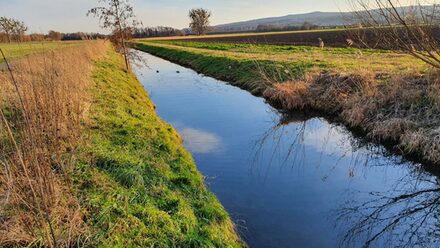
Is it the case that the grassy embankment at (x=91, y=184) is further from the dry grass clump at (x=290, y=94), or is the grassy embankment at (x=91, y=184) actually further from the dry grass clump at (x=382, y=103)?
the dry grass clump at (x=290, y=94)

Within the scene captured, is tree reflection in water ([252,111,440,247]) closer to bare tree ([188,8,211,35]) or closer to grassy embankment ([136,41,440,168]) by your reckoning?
grassy embankment ([136,41,440,168])

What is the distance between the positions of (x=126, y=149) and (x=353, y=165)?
5621mm

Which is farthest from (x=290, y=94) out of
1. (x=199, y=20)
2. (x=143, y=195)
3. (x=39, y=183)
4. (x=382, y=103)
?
(x=199, y=20)

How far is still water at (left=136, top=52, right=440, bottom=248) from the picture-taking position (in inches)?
236

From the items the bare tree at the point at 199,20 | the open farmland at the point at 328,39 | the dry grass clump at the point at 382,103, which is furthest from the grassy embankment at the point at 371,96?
the bare tree at the point at 199,20

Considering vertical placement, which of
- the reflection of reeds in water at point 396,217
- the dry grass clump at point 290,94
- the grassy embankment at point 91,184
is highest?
the grassy embankment at point 91,184

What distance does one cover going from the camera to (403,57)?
18.1 metres

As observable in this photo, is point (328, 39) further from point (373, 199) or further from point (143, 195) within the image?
point (143, 195)

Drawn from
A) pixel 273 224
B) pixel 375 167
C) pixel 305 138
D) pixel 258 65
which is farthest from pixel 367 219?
pixel 258 65

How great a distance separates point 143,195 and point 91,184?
799 millimetres

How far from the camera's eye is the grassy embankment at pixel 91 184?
3.98 m

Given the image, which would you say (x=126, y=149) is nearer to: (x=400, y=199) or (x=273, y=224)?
(x=273, y=224)

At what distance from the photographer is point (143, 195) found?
5410 millimetres

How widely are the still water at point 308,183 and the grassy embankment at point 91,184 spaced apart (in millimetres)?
1019
